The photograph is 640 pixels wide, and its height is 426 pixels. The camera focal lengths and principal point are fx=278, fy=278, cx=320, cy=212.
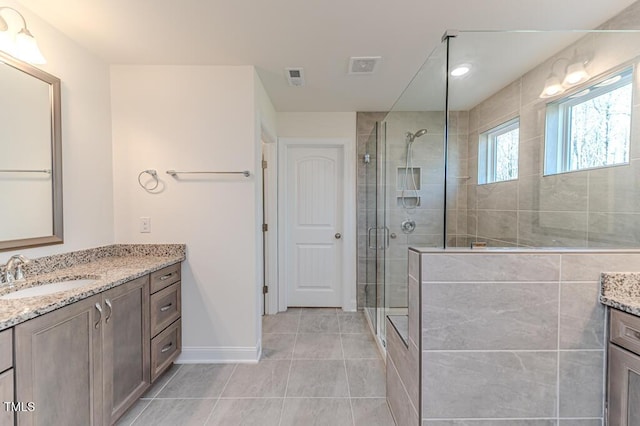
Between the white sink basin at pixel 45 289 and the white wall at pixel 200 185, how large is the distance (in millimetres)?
653

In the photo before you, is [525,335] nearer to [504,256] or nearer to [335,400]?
[504,256]

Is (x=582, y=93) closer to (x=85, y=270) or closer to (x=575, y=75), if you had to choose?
(x=575, y=75)

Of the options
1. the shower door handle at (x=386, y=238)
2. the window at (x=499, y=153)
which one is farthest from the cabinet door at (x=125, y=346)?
the window at (x=499, y=153)

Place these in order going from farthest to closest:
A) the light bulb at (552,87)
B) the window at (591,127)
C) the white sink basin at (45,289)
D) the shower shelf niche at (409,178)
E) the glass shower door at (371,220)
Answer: the glass shower door at (371,220) < the shower shelf niche at (409,178) < the light bulb at (552,87) < the window at (591,127) < the white sink basin at (45,289)

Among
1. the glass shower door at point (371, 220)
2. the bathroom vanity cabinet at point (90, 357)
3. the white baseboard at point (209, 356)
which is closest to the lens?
the bathroom vanity cabinet at point (90, 357)

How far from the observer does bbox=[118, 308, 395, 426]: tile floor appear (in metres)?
1.64

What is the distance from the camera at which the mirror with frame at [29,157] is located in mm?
1471

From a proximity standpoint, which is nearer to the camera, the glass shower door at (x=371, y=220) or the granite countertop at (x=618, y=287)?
the granite countertop at (x=618, y=287)

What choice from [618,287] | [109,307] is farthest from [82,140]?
[618,287]

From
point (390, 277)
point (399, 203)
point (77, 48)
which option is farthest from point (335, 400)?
point (77, 48)

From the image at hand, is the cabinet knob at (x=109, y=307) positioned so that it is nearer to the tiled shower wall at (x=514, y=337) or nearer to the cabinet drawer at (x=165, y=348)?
the cabinet drawer at (x=165, y=348)

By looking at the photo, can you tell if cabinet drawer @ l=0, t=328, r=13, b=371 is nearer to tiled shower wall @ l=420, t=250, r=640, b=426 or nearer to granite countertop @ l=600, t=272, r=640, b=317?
tiled shower wall @ l=420, t=250, r=640, b=426

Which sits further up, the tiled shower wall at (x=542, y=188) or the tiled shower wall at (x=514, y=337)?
the tiled shower wall at (x=542, y=188)

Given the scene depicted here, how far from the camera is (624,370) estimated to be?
112cm
